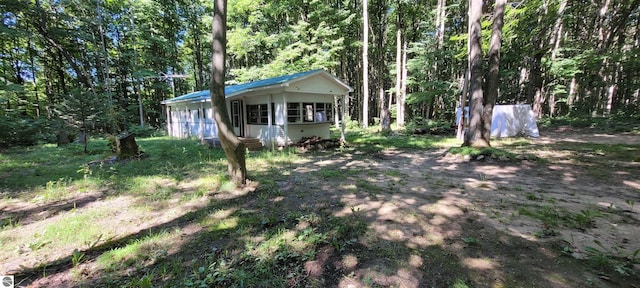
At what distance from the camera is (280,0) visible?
58.8 feet

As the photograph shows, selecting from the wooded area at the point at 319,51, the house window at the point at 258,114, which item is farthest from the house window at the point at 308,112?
the wooded area at the point at 319,51

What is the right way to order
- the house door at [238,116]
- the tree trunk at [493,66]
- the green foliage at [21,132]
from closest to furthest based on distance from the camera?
the tree trunk at [493,66] < the green foliage at [21,132] < the house door at [238,116]

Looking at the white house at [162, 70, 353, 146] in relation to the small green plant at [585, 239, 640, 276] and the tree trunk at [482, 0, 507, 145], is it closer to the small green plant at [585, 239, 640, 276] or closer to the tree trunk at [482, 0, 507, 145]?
the tree trunk at [482, 0, 507, 145]

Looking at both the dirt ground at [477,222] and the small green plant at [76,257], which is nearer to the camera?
the dirt ground at [477,222]

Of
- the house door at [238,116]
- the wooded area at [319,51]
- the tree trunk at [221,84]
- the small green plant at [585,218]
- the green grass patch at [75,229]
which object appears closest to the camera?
the small green plant at [585,218]

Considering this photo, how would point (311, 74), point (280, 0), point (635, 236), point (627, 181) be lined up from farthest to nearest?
point (280, 0) → point (311, 74) → point (627, 181) → point (635, 236)

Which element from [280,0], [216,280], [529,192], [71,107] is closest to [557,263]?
[529,192]

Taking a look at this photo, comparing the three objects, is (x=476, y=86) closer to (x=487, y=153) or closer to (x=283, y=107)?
(x=487, y=153)

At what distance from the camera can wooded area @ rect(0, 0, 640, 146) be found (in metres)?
13.8

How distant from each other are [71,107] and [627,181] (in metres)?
16.6

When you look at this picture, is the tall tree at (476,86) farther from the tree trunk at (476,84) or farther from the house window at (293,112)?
the house window at (293,112)

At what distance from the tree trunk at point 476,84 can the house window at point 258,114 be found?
807cm

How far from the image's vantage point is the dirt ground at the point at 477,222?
91.7 inches

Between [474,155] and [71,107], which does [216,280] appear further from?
[71,107]
